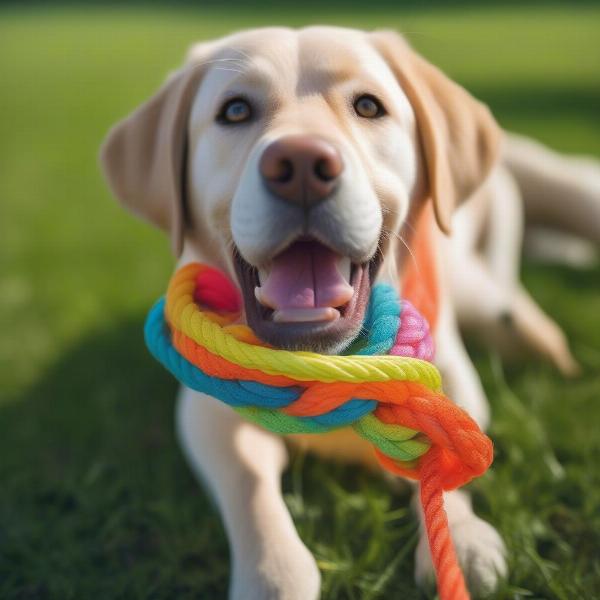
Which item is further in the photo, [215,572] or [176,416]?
[176,416]

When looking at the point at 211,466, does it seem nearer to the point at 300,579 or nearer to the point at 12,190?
the point at 300,579

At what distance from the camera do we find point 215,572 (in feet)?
8.02

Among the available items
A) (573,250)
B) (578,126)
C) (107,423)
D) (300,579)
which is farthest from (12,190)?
(300,579)

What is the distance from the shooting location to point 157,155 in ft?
8.87

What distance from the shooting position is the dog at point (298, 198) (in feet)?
6.93

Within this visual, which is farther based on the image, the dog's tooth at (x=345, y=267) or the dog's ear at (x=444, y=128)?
the dog's ear at (x=444, y=128)

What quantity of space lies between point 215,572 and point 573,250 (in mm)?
3016

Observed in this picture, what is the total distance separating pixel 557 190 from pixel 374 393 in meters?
2.87

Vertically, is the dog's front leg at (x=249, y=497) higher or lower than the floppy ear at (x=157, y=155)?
lower

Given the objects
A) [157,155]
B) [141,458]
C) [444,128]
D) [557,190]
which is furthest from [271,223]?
[557,190]

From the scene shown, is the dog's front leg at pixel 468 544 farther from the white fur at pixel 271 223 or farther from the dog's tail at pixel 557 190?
the dog's tail at pixel 557 190

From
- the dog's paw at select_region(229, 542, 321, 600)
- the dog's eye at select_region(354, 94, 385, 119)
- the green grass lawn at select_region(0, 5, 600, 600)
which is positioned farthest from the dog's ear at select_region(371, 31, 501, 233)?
the dog's paw at select_region(229, 542, 321, 600)

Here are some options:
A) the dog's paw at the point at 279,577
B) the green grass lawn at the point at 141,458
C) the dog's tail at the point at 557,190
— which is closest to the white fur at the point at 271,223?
the dog's paw at the point at 279,577

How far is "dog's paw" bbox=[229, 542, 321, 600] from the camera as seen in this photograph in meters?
2.13
